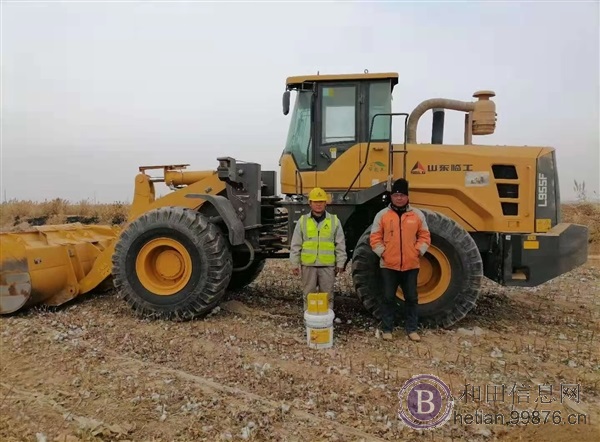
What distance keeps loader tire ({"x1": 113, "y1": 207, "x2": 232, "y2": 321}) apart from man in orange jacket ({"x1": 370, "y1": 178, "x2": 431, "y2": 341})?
192 centimetres

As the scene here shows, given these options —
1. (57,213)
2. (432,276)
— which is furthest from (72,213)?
(432,276)

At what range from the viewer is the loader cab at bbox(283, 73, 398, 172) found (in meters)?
6.31

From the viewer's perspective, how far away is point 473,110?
6.62 meters

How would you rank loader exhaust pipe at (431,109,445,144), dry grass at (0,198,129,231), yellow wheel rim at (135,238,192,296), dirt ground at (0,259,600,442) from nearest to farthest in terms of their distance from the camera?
dirt ground at (0,259,600,442) < yellow wheel rim at (135,238,192,296) < loader exhaust pipe at (431,109,445,144) < dry grass at (0,198,129,231)

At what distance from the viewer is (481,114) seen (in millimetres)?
6602

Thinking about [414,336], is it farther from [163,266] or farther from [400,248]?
[163,266]

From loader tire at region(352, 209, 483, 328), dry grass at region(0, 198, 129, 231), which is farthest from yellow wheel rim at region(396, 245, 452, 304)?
dry grass at region(0, 198, 129, 231)

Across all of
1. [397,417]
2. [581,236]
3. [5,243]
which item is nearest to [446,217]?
[581,236]

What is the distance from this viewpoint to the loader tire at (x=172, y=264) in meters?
6.18

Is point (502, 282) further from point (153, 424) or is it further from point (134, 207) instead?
point (134, 207)

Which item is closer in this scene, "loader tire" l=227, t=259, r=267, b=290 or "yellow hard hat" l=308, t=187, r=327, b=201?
"yellow hard hat" l=308, t=187, r=327, b=201

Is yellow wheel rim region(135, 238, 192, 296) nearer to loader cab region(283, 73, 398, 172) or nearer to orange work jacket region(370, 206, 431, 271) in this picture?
loader cab region(283, 73, 398, 172)

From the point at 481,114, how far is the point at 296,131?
7.70ft

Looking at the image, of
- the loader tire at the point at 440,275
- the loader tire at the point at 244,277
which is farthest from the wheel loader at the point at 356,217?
the loader tire at the point at 244,277
